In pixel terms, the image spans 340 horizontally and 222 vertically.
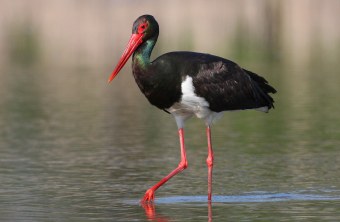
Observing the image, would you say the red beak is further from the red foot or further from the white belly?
the red foot

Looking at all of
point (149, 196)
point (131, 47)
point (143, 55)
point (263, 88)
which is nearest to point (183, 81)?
point (143, 55)

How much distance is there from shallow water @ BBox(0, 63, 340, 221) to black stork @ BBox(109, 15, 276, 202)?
479 millimetres

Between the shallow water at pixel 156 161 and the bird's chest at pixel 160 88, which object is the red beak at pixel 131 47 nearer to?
the bird's chest at pixel 160 88

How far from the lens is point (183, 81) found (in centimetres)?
1068

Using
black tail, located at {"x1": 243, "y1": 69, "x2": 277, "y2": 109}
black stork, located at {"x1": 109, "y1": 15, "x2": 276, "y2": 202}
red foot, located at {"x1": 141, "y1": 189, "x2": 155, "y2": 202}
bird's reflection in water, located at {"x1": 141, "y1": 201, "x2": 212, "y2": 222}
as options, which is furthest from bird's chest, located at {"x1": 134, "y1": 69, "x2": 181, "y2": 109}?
black tail, located at {"x1": 243, "y1": 69, "x2": 277, "y2": 109}

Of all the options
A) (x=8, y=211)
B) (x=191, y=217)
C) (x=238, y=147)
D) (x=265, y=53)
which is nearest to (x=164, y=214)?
(x=191, y=217)

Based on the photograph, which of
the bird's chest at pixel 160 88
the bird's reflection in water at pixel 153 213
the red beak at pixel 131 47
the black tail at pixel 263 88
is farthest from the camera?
the black tail at pixel 263 88

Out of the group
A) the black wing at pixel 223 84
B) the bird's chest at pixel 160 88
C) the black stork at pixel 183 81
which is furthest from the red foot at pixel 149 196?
the black wing at pixel 223 84

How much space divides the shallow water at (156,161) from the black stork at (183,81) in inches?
18.9

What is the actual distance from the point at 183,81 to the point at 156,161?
233 centimetres

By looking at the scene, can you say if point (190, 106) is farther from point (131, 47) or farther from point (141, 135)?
point (141, 135)

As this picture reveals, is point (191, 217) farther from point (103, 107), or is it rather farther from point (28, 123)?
point (103, 107)

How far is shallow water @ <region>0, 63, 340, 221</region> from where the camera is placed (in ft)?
32.5

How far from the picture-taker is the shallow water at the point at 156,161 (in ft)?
32.5
